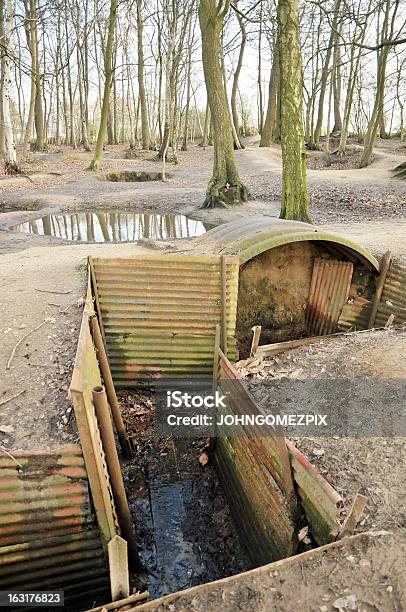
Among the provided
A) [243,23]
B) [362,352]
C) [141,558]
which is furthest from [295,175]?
[243,23]

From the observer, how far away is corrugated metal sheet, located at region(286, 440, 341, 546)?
3488 mm

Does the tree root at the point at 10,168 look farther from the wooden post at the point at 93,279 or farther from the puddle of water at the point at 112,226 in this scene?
the wooden post at the point at 93,279

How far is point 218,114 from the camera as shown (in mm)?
16078

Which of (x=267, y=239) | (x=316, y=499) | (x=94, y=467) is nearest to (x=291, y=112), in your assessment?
(x=267, y=239)

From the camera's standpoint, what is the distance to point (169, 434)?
262 inches

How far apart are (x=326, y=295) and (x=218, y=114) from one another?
9.88 metres

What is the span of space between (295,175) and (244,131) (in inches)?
1474

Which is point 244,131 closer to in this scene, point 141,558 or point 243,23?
point 243,23

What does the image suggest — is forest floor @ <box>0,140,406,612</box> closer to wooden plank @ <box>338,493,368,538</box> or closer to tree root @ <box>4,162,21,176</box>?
wooden plank @ <box>338,493,368,538</box>

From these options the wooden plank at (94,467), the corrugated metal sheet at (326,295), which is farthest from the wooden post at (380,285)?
the wooden plank at (94,467)

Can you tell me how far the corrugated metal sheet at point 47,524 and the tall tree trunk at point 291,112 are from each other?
374 inches

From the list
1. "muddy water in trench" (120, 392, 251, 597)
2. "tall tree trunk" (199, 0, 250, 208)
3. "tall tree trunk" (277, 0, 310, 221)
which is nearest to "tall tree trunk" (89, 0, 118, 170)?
"tall tree trunk" (199, 0, 250, 208)

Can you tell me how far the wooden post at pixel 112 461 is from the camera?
3550 mm
